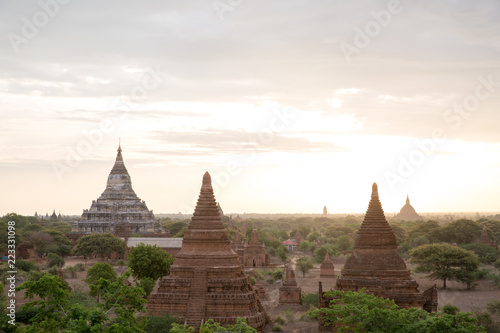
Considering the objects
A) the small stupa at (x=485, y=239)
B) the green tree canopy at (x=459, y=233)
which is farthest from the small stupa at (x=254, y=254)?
the green tree canopy at (x=459, y=233)

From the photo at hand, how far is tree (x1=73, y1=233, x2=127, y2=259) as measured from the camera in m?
73.2

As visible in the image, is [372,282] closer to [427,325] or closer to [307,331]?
[307,331]

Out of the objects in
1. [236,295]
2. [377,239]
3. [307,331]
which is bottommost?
[307,331]

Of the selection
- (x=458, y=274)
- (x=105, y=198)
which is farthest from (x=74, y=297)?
(x=105, y=198)

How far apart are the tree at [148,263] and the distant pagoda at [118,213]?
43868mm

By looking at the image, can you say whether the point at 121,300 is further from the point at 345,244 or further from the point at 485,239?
the point at 345,244

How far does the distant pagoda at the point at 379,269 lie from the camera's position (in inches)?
1123

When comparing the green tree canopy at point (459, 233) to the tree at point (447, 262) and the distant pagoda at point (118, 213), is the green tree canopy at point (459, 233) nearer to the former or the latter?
the tree at point (447, 262)

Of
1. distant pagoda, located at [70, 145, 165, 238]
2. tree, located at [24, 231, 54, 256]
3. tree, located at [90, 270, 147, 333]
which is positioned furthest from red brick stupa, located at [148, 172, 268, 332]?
distant pagoda, located at [70, 145, 165, 238]

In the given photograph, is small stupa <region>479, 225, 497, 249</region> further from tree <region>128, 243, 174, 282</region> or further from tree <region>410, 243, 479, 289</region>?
tree <region>128, 243, 174, 282</region>

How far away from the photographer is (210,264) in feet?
94.5

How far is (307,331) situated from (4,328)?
50.6ft

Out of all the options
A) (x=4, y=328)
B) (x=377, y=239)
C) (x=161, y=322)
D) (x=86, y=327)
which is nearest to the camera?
(x=86, y=327)

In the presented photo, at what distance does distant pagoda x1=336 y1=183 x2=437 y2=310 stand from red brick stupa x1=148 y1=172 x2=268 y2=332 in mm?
4648
